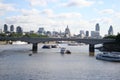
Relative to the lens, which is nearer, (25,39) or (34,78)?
(34,78)

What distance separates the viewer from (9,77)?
157ft

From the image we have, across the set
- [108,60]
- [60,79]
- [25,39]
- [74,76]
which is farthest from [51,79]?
[25,39]

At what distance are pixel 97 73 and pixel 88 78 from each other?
5732 millimetres

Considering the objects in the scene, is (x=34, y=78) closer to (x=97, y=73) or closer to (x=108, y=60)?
(x=97, y=73)

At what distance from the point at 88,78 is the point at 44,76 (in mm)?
5791

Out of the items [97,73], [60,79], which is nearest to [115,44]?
[97,73]

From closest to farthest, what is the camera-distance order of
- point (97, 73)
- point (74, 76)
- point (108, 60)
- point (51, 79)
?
point (51, 79)
point (74, 76)
point (97, 73)
point (108, 60)

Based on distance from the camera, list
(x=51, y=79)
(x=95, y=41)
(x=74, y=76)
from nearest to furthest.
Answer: (x=51, y=79), (x=74, y=76), (x=95, y=41)

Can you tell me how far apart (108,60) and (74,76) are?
32280 mm

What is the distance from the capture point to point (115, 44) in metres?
122

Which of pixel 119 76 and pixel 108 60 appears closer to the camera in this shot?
pixel 119 76

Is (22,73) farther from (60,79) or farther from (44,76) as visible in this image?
(60,79)

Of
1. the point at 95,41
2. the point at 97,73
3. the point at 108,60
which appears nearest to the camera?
the point at 97,73

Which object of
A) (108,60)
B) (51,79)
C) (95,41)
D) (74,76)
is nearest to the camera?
(51,79)
